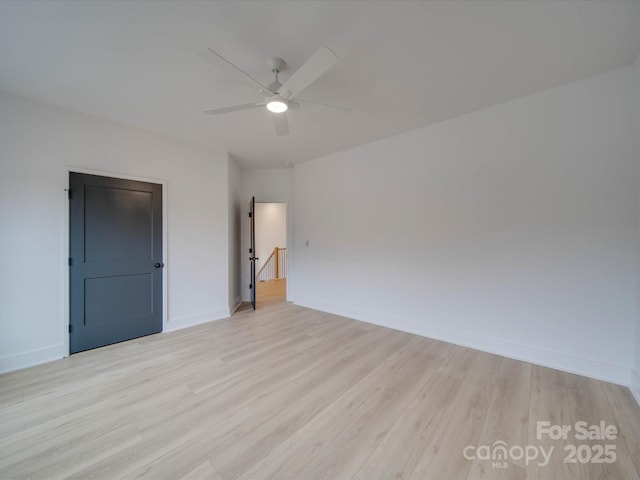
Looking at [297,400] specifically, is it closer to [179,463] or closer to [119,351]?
[179,463]

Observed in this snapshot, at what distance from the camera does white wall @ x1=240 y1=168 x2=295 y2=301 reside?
5230 mm

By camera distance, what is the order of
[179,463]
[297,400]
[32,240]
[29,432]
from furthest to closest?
[32,240], [297,400], [29,432], [179,463]

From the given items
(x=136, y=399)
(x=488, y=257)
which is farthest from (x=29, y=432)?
(x=488, y=257)

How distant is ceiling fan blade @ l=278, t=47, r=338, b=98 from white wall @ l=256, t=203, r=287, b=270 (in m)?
6.63

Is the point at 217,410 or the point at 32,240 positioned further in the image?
the point at 32,240

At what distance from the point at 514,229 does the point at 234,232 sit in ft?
14.3

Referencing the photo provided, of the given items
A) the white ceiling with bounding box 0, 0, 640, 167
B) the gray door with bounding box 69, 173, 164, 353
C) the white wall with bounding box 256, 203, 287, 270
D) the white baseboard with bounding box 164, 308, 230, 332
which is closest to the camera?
the white ceiling with bounding box 0, 0, 640, 167

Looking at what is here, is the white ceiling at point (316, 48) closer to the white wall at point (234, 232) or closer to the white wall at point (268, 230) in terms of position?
the white wall at point (234, 232)

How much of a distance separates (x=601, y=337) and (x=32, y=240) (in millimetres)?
5758

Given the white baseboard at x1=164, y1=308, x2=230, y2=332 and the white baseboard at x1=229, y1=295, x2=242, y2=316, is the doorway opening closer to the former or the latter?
the white baseboard at x1=229, y1=295, x2=242, y2=316

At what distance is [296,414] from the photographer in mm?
1877

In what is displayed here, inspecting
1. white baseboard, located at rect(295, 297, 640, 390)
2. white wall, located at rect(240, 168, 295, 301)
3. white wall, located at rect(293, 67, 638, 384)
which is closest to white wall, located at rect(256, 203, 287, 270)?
white wall, located at rect(240, 168, 295, 301)

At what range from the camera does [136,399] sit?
2057 mm

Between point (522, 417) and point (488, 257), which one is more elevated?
point (488, 257)
